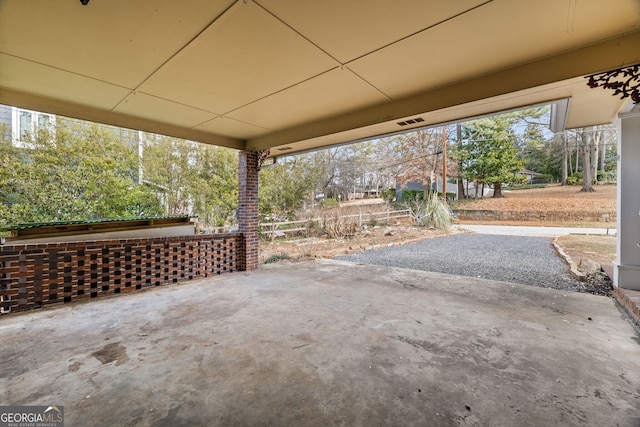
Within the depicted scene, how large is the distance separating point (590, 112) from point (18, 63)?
6501 millimetres

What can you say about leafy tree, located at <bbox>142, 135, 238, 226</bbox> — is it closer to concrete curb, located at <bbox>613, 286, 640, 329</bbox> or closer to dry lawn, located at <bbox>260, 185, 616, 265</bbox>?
dry lawn, located at <bbox>260, 185, 616, 265</bbox>

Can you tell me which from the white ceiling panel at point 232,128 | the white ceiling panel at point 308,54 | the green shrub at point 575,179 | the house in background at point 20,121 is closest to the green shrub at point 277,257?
the white ceiling panel at point 232,128

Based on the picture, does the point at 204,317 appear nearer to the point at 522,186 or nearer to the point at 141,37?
the point at 141,37

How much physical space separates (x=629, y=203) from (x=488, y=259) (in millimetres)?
3230

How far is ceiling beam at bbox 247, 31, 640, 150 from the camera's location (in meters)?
2.10

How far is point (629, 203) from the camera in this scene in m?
3.61

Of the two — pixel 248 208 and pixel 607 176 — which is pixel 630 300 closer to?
pixel 248 208

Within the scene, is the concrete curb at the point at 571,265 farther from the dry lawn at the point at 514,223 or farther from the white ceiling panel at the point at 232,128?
the white ceiling panel at the point at 232,128

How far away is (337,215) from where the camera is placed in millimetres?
10047

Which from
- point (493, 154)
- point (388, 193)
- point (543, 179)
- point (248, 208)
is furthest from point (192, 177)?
point (543, 179)

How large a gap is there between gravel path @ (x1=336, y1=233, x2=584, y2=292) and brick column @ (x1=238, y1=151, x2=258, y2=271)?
247 centimetres

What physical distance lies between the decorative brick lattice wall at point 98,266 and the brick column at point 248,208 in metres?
0.36

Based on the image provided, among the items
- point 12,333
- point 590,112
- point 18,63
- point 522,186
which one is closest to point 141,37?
point 18,63

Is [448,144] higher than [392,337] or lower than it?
higher
